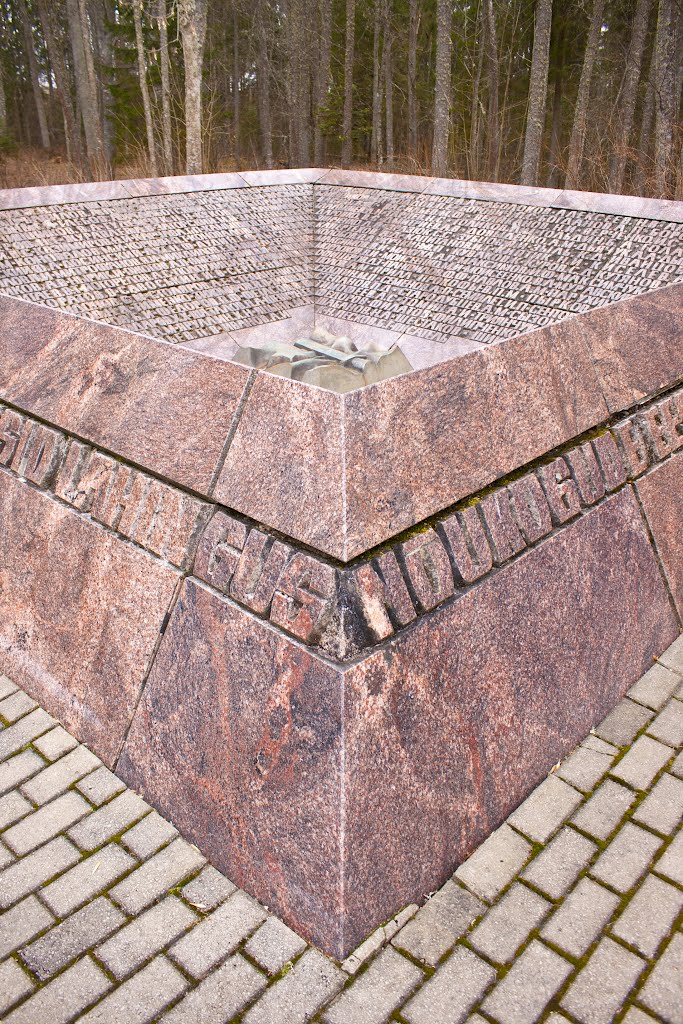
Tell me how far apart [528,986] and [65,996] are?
1.02 m

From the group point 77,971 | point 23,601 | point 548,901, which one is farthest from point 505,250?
point 77,971

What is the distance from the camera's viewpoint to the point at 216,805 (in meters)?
2.10

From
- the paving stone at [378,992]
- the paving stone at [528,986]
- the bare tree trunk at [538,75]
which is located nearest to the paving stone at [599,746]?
the paving stone at [528,986]

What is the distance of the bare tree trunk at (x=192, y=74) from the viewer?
959cm

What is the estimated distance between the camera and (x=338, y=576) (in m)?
1.77

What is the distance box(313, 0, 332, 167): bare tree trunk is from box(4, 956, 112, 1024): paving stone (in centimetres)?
1625

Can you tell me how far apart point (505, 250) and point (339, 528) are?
14.6ft

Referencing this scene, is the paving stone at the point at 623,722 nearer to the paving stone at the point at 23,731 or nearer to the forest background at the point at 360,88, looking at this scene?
the paving stone at the point at 23,731

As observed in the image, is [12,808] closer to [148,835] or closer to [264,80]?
[148,835]

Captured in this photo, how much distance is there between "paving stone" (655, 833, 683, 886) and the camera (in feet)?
6.80

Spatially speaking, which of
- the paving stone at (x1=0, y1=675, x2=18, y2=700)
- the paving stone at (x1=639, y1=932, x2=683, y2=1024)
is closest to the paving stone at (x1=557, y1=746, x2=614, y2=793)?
the paving stone at (x1=639, y1=932, x2=683, y2=1024)

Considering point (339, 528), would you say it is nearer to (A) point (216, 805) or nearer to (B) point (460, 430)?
(B) point (460, 430)

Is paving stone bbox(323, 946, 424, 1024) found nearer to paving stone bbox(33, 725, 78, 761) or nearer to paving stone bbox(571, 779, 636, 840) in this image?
paving stone bbox(571, 779, 636, 840)

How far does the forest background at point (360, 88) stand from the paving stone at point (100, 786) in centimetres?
721
